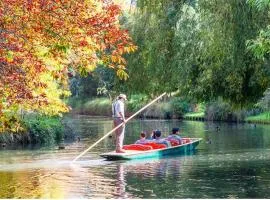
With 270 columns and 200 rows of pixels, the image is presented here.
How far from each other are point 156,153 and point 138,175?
4859 millimetres

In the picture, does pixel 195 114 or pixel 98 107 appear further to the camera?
pixel 98 107

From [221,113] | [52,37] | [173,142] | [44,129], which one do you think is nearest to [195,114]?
[221,113]

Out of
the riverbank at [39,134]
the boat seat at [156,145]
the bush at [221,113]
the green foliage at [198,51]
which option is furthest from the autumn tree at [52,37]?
the bush at [221,113]

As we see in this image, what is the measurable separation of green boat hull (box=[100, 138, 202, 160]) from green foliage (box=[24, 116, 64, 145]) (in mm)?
8259

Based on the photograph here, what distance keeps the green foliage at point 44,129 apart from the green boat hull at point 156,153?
27.1 feet

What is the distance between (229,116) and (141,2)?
3319 centimetres

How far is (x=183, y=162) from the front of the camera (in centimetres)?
2008

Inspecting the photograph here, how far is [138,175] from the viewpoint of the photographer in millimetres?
16562

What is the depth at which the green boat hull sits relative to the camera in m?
20.1

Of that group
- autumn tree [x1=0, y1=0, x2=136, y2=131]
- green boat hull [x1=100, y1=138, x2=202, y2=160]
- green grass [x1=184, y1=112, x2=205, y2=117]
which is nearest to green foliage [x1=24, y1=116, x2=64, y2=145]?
green boat hull [x1=100, y1=138, x2=202, y2=160]

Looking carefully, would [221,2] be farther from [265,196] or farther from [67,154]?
[67,154]

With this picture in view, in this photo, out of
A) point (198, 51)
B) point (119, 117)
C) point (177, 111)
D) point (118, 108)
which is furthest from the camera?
point (177, 111)

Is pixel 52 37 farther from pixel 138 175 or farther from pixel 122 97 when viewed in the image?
pixel 122 97

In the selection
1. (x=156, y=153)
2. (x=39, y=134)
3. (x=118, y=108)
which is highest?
(x=118, y=108)
